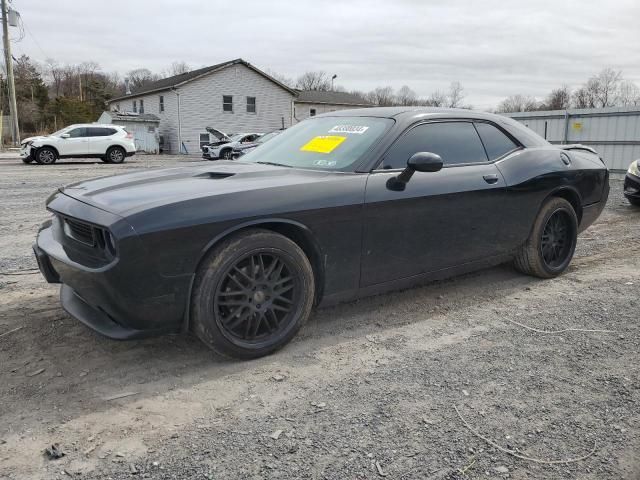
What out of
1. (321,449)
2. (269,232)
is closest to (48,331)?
(269,232)

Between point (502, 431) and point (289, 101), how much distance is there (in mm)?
36861

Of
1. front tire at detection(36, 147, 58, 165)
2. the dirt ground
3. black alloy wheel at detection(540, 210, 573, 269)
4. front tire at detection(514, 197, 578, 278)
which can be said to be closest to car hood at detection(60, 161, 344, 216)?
the dirt ground

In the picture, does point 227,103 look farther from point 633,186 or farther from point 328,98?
point 633,186

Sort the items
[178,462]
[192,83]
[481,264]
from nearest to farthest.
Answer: [178,462] < [481,264] < [192,83]

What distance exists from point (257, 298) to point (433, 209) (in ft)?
4.87

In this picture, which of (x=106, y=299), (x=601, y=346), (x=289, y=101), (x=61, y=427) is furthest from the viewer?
(x=289, y=101)

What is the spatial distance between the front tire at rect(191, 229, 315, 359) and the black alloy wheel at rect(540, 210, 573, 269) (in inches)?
103

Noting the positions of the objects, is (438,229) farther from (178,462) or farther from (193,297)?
(178,462)

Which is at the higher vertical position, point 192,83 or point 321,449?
point 192,83

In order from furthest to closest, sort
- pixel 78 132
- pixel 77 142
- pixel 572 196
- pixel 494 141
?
pixel 78 132 < pixel 77 142 < pixel 572 196 < pixel 494 141

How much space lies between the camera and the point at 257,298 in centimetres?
300

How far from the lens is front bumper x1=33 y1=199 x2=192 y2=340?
8.58ft

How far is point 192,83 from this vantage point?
3403cm

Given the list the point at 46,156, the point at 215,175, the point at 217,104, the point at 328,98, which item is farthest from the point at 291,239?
the point at 328,98
